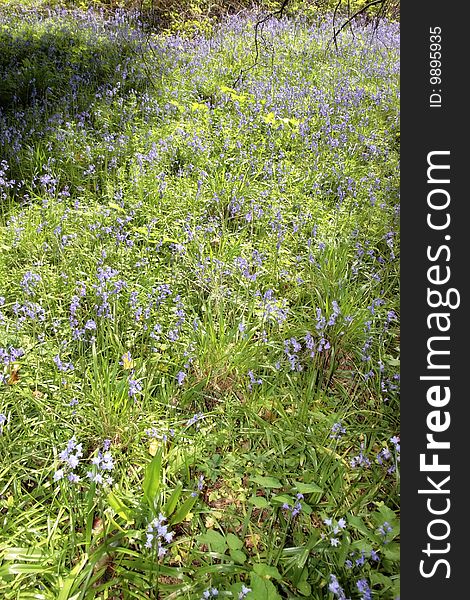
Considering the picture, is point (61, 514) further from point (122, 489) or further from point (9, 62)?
point (9, 62)

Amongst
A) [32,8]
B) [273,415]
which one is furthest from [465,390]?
[32,8]

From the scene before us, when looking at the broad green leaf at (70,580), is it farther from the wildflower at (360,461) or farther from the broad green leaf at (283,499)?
the wildflower at (360,461)

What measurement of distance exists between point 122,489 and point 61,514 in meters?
0.28

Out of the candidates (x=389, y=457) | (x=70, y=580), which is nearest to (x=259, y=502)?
(x=389, y=457)

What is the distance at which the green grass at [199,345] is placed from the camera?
1.92 metres

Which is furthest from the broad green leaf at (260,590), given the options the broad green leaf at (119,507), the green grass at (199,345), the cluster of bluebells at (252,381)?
the cluster of bluebells at (252,381)

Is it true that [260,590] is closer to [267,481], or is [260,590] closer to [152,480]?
[267,481]

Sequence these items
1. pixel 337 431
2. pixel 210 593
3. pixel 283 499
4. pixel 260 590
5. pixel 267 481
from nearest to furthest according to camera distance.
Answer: pixel 260 590 → pixel 210 593 → pixel 283 499 → pixel 267 481 → pixel 337 431

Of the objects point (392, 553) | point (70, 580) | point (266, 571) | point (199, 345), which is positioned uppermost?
point (199, 345)

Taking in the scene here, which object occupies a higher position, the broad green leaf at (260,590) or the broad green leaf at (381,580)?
the broad green leaf at (381,580)

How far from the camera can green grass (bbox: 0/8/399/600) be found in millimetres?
1922

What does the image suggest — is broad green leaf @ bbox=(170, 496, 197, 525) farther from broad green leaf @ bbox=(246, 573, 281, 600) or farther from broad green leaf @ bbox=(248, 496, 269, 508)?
broad green leaf @ bbox=(246, 573, 281, 600)

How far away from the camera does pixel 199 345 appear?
2842 mm

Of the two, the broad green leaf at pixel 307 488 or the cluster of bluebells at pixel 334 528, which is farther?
the broad green leaf at pixel 307 488
